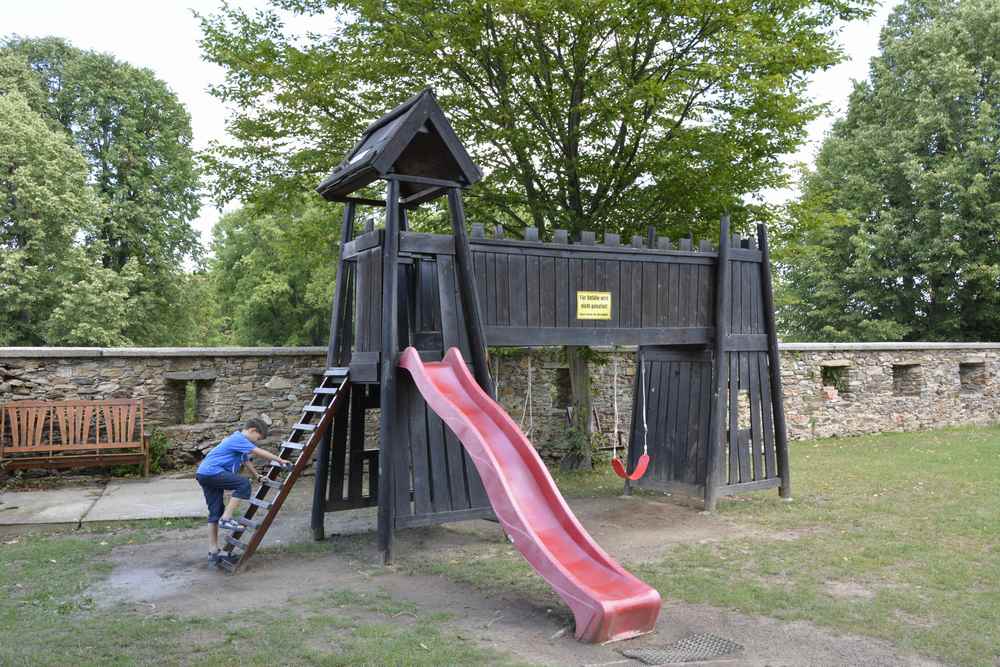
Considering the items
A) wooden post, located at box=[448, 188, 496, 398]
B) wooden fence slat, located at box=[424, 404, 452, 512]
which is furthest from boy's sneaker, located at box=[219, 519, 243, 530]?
wooden post, located at box=[448, 188, 496, 398]

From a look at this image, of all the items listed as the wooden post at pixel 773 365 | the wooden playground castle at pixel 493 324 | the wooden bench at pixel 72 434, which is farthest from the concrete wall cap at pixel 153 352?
the wooden post at pixel 773 365

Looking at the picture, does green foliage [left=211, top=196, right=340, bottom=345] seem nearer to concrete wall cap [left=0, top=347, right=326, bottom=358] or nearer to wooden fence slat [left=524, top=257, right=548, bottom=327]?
concrete wall cap [left=0, top=347, right=326, bottom=358]

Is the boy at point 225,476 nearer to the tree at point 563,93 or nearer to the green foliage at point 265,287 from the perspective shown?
the tree at point 563,93

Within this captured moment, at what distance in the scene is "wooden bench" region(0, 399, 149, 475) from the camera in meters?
9.95

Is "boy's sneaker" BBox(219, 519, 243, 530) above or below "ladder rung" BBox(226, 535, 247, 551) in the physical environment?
above

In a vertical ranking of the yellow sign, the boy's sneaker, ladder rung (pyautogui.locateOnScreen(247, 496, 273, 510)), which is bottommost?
the boy's sneaker

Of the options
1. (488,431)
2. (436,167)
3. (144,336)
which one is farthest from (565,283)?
(144,336)

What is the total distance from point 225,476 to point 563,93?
295 inches

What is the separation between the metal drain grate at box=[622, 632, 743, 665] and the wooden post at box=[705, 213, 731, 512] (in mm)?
4399

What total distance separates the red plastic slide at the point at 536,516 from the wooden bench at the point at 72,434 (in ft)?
18.4

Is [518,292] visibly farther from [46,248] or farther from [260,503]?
[46,248]

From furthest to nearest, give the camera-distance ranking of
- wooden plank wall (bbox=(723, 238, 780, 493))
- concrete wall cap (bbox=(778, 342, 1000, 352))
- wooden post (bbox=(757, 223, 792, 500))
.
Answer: concrete wall cap (bbox=(778, 342, 1000, 352)), wooden post (bbox=(757, 223, 792, 500)), wooden plank wall (bbox=(723, 238, 780, 493))

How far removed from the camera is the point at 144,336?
77.5 feet

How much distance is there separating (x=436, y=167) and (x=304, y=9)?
6.15 meters
